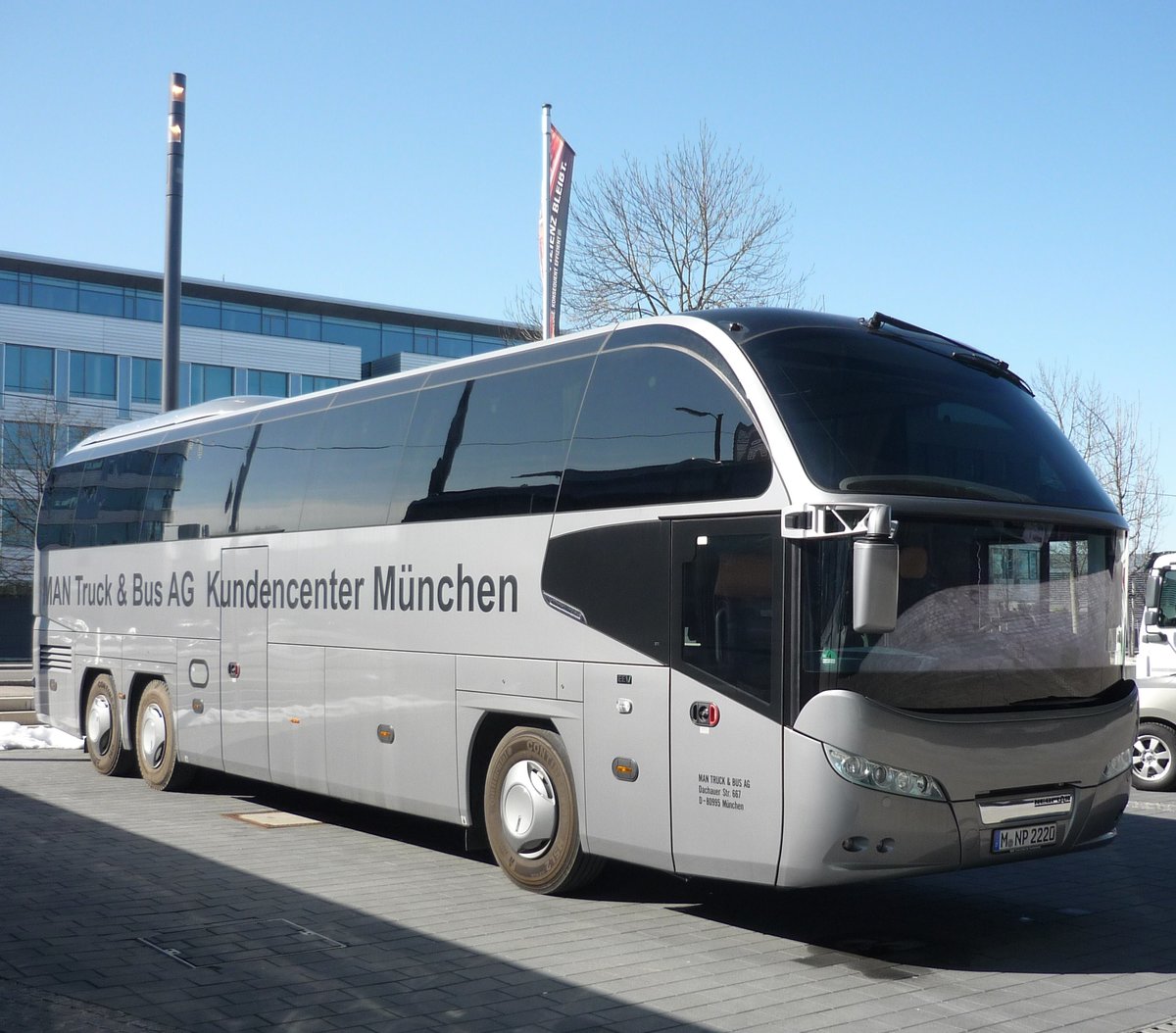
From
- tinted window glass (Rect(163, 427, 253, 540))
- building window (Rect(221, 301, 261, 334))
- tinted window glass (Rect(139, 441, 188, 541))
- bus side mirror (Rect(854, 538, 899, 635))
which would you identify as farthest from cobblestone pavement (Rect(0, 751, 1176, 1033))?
building window (Rect(221, 301, 261, 334))

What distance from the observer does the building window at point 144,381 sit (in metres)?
60.6

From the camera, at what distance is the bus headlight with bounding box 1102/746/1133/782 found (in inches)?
312

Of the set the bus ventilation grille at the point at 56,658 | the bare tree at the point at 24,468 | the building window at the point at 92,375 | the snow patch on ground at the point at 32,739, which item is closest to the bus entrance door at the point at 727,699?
the bus ventilation grille at the point at 56,658

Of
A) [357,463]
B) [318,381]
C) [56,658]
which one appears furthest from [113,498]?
[318,381]

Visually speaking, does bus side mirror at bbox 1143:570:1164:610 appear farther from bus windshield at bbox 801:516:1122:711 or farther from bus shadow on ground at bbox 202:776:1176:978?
bus windshield at bbox 801:516:1122:711

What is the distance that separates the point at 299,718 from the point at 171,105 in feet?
41.0

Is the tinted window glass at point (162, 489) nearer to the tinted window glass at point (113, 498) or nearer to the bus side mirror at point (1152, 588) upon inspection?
the tinted window glass at point (113, 498)

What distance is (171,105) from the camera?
20562mm

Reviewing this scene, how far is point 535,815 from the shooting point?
886 cm

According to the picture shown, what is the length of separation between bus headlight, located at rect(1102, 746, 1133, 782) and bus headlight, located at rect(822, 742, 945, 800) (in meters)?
1.45

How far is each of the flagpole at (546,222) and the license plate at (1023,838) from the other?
1315 cm

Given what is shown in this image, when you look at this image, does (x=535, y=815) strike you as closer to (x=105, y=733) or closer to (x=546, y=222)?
(x=105, y=733)

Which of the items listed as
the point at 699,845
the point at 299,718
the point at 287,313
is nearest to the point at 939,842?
the point at 699,845

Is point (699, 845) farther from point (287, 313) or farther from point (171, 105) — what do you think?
point (287, 313)
